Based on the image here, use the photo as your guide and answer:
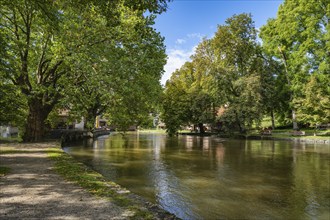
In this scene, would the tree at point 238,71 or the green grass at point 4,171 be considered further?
the tree at point 238,71

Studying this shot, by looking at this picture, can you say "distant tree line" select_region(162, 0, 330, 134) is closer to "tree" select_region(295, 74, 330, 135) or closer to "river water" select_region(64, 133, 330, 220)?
"tree" select_region(295, 74, 330, 135)

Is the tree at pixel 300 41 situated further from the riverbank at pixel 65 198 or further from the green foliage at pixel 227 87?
the riverbank at pixel 65 198

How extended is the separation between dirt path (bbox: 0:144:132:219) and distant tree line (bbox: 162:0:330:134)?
34.2 metres

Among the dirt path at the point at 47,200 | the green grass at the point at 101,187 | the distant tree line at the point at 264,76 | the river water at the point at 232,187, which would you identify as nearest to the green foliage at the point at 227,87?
the distant tree line at the point at 264,76

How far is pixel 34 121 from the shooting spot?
69.3 ft

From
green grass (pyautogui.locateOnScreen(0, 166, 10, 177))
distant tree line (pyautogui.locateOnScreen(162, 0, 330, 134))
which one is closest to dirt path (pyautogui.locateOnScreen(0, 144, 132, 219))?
green grass (pyautogui.locateOnScreen(0, 166, 10, 177))

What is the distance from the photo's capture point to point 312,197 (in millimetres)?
9273

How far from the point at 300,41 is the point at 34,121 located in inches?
1612

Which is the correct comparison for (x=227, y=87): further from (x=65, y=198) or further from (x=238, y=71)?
(x=65, y=198)

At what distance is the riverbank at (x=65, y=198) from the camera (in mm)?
Result: 5352

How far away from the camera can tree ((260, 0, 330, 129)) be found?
125ft

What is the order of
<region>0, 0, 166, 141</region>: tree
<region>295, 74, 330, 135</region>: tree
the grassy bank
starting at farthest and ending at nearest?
<region>295, 74, 330, 135</region>: tree
<region>0, 0, 166, 141</region>: tree
the grassy bank

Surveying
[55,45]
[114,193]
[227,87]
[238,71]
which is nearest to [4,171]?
[114,193]

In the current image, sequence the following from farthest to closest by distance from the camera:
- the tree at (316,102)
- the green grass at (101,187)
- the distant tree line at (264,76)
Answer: the distant tree line at (264,76)
the tree at (316,102)
the green grass at (101,187)
